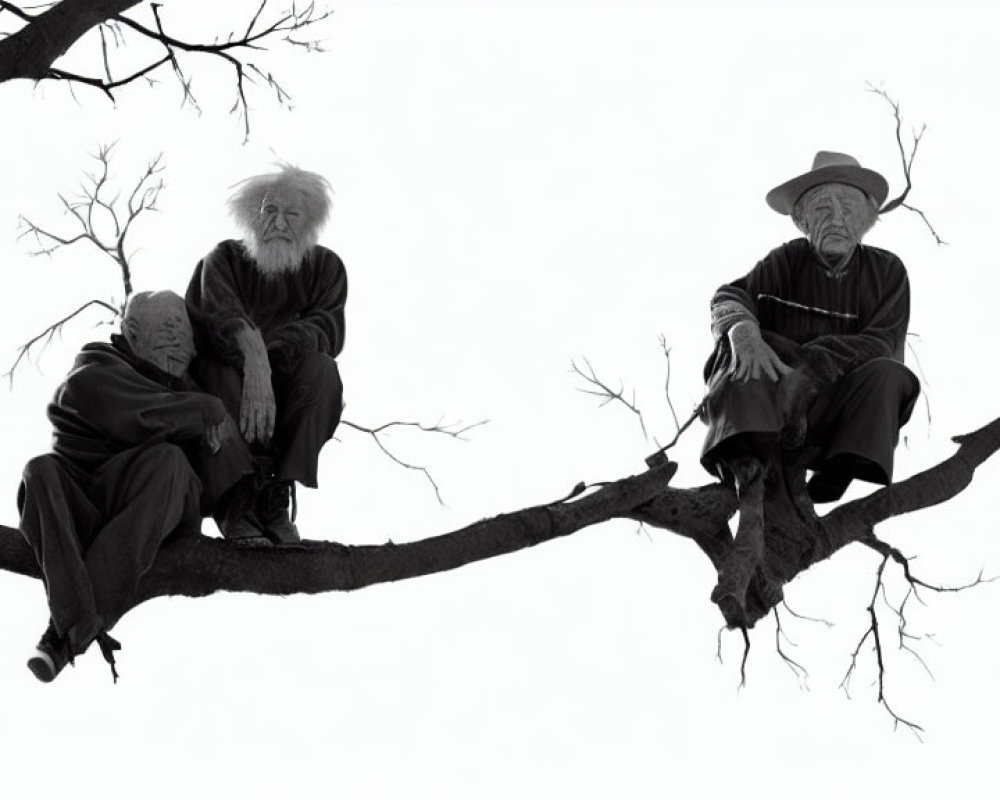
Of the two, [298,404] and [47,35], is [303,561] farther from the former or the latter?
[47,35]

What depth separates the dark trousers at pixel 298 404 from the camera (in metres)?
8.01

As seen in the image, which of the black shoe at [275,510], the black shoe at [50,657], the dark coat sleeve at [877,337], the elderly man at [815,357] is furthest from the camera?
the dark coat sleeve at [877,337]

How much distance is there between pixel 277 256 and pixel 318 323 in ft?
1.03

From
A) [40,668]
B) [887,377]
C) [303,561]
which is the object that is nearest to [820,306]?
[887,377]

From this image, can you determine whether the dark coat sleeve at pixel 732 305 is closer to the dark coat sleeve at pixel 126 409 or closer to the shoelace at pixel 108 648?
the dark coat sleeve at pixel 126 409

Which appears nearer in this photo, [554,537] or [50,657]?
[50,657]

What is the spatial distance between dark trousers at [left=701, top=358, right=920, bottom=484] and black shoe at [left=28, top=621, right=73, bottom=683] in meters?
2.53

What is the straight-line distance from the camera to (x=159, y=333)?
315 inches

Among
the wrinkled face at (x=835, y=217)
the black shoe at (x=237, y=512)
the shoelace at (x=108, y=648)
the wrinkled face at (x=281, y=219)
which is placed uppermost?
the wrinkled face at (x=835, y=217)

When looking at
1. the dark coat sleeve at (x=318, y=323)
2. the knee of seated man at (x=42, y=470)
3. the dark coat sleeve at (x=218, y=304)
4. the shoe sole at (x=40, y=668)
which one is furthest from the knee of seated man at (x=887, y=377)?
the shoe sole at (x=40, y=668)

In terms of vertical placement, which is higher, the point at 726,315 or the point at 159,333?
the point at 726,315

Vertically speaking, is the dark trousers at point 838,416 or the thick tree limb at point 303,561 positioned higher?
the dark trousers at point 838,416

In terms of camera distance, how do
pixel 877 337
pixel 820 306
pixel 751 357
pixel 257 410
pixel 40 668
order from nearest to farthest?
pixel 40 668, pixel 257 410, pixel 751 357, pixel 877 337, pixel 820 306

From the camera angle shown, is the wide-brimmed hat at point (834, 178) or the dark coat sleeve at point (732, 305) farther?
the wide-brimmed hat at point (834, 178)
